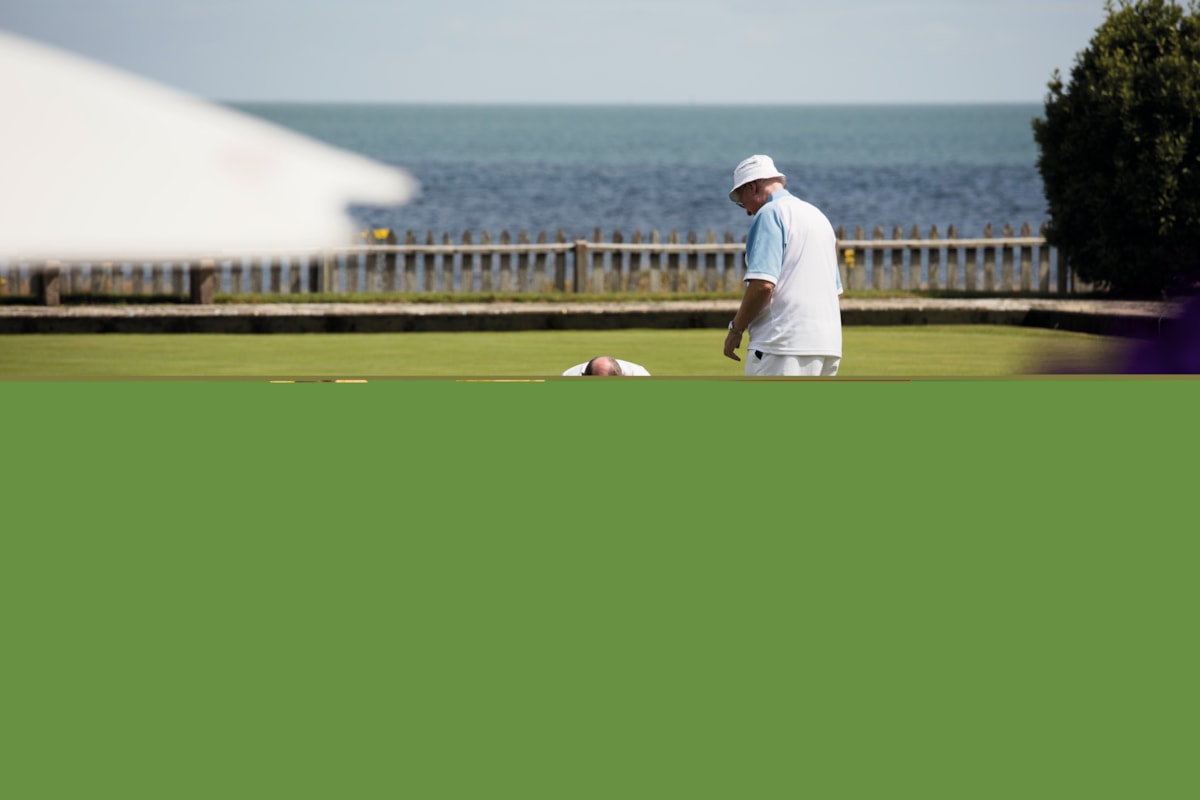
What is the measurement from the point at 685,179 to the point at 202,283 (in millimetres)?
59819

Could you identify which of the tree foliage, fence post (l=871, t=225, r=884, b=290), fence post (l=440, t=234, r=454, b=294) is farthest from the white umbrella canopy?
fence post (l=871, t=225, r=884, b=290)

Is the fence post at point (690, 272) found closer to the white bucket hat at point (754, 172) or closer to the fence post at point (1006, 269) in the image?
the fence post at point (1006, 269)

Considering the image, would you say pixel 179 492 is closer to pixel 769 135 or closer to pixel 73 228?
pixel 73 228

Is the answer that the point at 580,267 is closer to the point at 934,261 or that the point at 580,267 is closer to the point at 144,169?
the point at 934,261

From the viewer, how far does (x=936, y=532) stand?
2.07 metres

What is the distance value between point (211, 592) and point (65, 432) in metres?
0.30

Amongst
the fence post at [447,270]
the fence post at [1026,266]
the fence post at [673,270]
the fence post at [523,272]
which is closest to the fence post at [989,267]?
the fence post at [1026,266]

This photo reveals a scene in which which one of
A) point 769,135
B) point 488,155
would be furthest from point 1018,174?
point 769,135

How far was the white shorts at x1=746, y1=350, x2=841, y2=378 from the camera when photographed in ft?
16.0

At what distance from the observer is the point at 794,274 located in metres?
4.86

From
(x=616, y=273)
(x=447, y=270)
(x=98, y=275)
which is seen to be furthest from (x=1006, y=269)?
(x=98, y=275)

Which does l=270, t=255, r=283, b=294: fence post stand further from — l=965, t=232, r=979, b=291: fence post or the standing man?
the standing man

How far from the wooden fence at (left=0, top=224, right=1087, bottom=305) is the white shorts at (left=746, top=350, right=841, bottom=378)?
493 inches

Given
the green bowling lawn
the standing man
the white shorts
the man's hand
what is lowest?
the green bowling lawn
